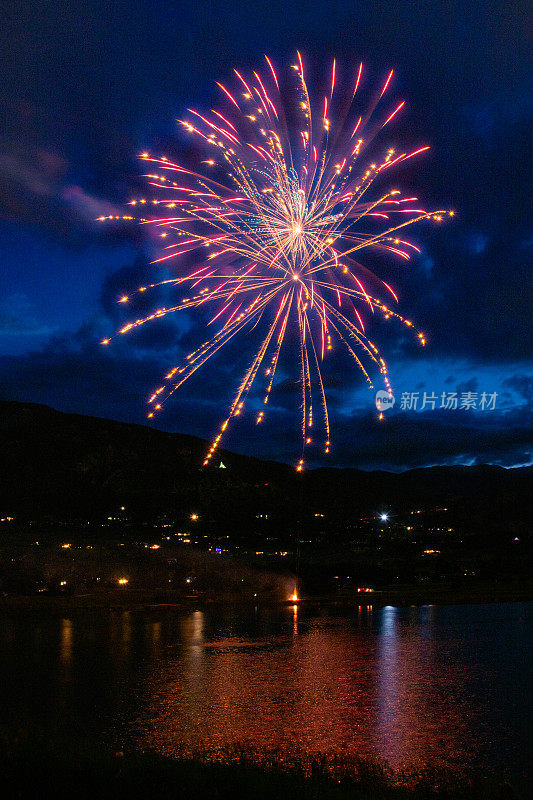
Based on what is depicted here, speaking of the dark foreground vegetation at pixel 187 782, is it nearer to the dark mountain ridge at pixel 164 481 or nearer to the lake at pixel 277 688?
the lake at pixel 277 688

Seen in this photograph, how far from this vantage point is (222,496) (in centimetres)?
13325

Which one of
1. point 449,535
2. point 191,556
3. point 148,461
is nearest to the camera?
point 191,556

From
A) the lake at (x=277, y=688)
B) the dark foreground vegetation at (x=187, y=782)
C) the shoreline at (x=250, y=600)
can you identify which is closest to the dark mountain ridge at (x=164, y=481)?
the shoreline at (x=250, y=600)

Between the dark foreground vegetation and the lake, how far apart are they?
2.34 m

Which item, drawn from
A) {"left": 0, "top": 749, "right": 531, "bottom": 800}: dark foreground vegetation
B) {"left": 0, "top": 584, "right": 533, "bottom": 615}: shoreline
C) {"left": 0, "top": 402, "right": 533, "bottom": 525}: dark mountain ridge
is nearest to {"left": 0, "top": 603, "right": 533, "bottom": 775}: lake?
{"left": 0, "top": 749, "right": 531, "bottom": 800}: dark foreground vegetation

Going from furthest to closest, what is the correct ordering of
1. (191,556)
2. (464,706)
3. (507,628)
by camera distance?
(191,556) < (507,628) < (464,706)

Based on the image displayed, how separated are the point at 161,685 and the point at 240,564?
52703 mm

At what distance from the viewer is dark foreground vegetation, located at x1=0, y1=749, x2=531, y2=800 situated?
8055 mm

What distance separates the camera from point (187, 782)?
8.50m

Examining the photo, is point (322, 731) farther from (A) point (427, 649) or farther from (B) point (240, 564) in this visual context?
(B) point (240, 564)

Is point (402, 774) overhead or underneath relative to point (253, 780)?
underneath

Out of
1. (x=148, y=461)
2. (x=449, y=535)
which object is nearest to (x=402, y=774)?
(x=449, y=535)

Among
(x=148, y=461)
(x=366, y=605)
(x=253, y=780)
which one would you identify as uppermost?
(x=148, y=461)

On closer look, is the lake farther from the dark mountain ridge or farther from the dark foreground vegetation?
the dark mountain ridge
